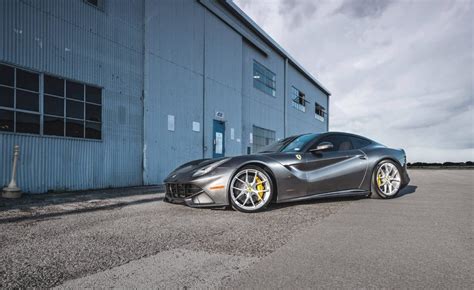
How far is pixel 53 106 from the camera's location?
26.7ft

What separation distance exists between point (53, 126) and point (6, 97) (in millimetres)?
1161

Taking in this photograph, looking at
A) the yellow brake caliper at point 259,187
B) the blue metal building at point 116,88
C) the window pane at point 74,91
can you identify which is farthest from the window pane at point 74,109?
the yellow brake caliper at point 259,187

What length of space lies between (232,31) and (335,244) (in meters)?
14.8

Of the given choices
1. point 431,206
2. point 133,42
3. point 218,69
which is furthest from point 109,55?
point 431,206

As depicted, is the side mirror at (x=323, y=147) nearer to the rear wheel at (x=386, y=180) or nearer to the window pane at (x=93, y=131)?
the rear wheel at (x=386, y=180)

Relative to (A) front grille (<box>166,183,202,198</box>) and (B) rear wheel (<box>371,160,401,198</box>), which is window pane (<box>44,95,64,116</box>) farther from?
(B) rear wheel (<box>371,160,401,198</box>)

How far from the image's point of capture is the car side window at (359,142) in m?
6.04

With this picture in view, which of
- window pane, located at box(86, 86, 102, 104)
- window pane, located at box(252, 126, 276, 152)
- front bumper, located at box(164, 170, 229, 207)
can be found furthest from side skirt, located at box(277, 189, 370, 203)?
window pane, located at box(252, 126, 276, 152)

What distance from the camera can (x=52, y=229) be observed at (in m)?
3.52

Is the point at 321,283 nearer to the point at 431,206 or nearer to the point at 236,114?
the point at 431,206

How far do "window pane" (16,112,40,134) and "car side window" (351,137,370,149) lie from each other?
271 inches

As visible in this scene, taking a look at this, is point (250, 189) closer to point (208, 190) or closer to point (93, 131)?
point (208, 190)

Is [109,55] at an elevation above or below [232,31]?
below

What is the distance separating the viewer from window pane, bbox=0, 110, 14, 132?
710cm
